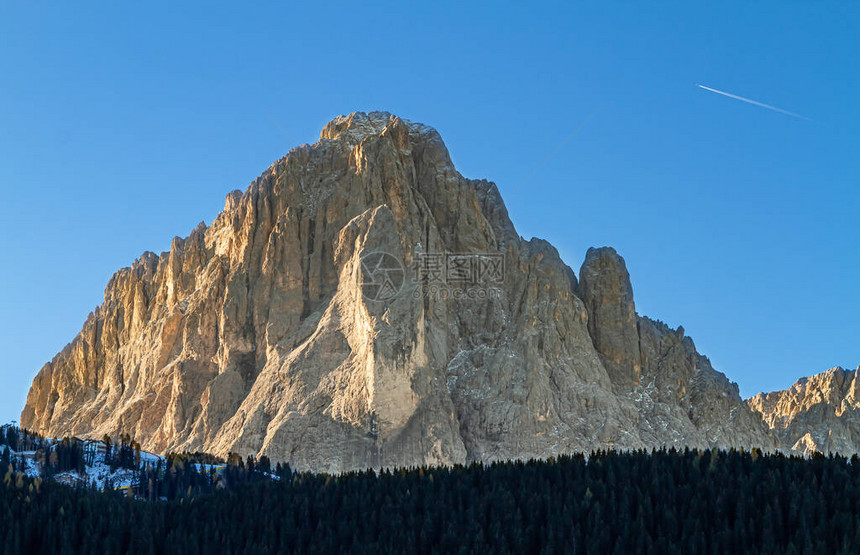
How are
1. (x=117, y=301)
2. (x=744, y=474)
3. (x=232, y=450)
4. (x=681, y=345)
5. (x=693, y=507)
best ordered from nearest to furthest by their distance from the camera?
1. (x=693, y=507)
2. (x=744, y=474)
3. (x=232, y=450)
4. (x=681, y=345)
5. (x=117, y=301)

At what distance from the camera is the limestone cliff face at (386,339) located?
102 m

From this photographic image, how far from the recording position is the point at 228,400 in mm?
110938

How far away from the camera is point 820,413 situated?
5591 inches

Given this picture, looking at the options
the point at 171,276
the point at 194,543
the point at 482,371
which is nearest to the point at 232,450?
the point at 482,371

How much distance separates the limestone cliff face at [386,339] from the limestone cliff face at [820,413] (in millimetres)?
16368

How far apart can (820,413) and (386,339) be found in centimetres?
7059

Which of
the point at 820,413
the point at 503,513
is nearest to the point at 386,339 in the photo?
the point at 503,513

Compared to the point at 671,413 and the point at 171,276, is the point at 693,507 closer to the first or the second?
the point at 671,413

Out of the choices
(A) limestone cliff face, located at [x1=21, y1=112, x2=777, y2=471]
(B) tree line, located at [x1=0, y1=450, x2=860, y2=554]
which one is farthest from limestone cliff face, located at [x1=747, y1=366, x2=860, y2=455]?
(B) tree line, located at [x1=0, y1=450, x2=860, y2=554]

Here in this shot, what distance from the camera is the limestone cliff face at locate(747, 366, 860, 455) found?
136750 mm

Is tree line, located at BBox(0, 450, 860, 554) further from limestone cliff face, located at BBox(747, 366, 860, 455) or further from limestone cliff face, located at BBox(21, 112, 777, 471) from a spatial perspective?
limestone cliff face, located at BBox(747, 366, 860, 455)

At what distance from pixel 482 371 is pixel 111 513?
166ft

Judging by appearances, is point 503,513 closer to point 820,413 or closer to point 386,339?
point 386,339

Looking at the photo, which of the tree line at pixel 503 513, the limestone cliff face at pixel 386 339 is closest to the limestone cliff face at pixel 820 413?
the limestone cliff face at pixel 386 339
